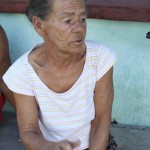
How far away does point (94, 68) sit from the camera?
7.95 ft

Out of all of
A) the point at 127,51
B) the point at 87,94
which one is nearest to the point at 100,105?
the point at 87,94

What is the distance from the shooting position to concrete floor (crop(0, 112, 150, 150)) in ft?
11.4

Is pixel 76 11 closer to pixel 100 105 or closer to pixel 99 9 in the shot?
pixel 100 105

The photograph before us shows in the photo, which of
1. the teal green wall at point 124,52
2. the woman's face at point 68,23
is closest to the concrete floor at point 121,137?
the teal green wall at point 124,52

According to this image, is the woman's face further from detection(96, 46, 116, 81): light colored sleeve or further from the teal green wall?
the teal green wall

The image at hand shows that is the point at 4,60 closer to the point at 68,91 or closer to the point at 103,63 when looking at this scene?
the point at 68,91

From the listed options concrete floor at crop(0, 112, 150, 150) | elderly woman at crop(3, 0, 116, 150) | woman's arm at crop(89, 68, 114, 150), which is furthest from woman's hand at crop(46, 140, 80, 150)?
concrete floor at crop(0, 112, 150, 150)

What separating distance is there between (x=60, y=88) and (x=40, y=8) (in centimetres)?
55

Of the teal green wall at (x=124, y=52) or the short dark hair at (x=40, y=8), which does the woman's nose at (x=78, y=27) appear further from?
the teal green wall at (x=124, y=52)

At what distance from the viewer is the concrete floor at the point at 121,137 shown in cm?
346

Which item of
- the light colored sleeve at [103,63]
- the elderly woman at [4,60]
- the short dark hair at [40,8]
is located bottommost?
the elderly woman at [4,60]

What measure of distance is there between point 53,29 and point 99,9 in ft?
3.52

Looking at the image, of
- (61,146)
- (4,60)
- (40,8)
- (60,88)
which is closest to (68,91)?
(60,88)

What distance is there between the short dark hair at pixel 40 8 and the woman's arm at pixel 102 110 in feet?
1.85
